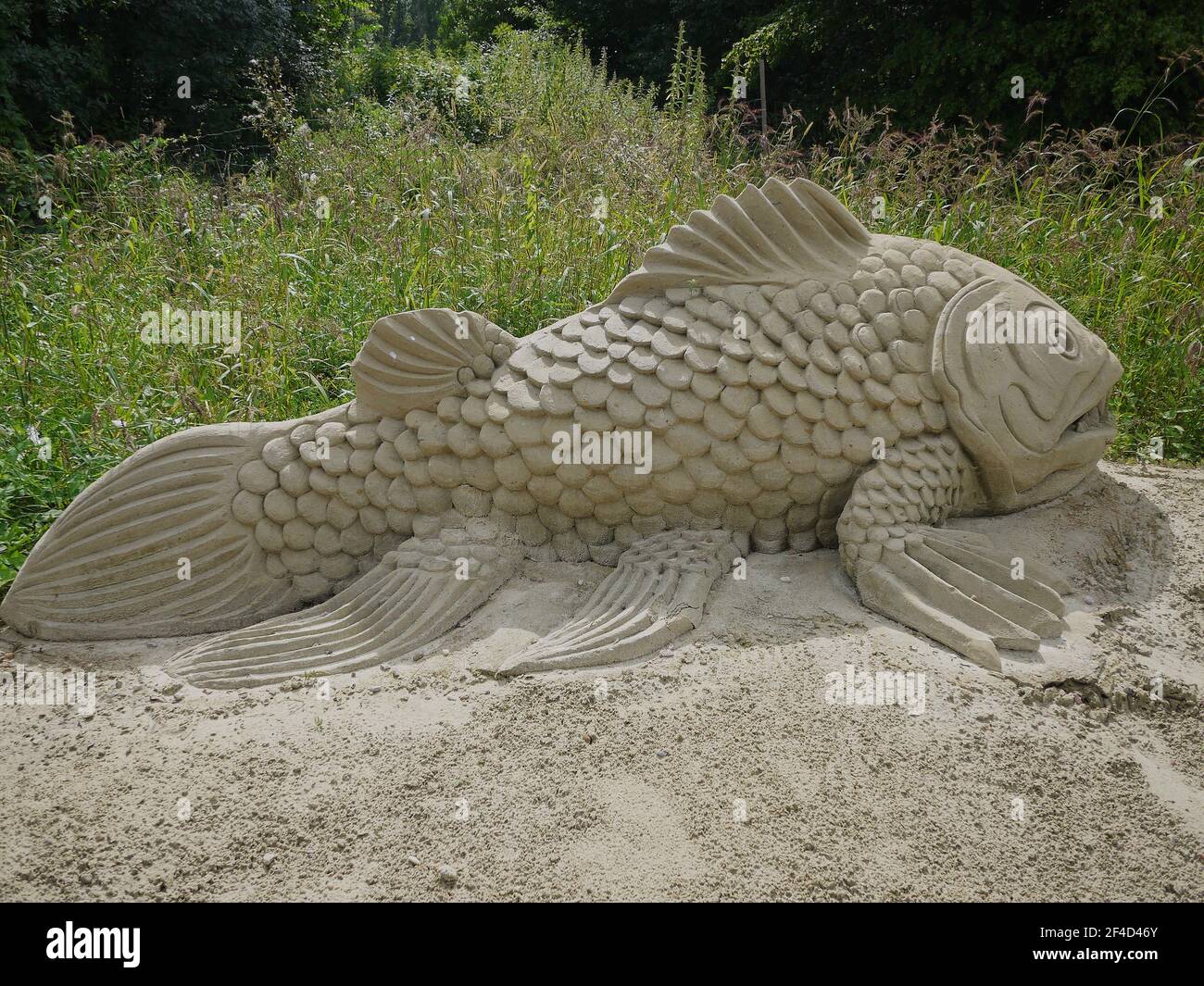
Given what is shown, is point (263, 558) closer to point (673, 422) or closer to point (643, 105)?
point (673, 422)

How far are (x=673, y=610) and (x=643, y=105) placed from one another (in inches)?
239

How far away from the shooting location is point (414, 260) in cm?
488

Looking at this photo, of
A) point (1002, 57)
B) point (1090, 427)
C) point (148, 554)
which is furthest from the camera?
point (1002, 57)

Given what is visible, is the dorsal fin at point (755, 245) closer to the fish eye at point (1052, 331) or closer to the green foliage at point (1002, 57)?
the fish eye at point (1052, 331)

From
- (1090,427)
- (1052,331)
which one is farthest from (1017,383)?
(1090,427)

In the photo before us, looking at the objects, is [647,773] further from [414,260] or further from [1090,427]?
[414,260]

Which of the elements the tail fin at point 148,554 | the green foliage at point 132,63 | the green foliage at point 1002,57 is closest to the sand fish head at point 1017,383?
the tail fin at point 148,554

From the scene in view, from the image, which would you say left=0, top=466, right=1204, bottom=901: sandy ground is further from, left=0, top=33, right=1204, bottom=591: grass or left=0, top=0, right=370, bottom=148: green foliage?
left=0, top=0, right=370, bottom=148: green foliage

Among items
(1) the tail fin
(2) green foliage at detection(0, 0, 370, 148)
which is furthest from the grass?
(2) green foliage at detection(0, 0, 370, 148)

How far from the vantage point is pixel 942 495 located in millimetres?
3180

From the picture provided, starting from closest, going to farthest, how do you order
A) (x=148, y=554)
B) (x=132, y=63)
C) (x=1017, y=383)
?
(x=148, y=554) → (x=1017, y=383) → (x=132, y=63)

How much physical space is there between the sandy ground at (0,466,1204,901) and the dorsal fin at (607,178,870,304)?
1.05 m

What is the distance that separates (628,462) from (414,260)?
234cm

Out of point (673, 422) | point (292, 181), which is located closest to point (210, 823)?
point (673, 422)
